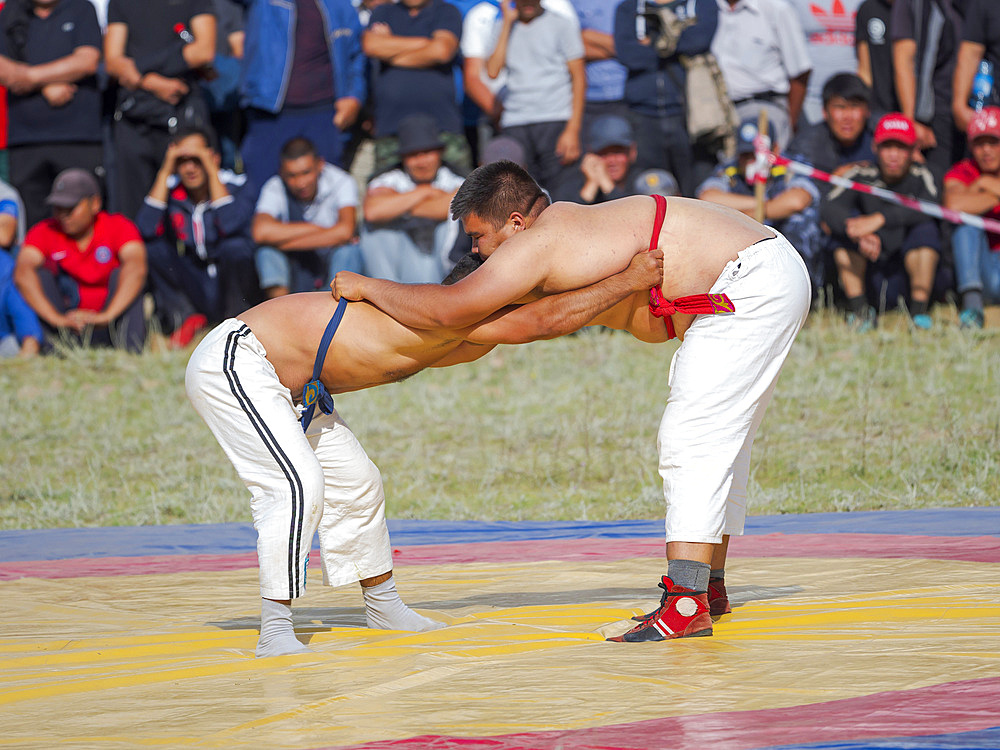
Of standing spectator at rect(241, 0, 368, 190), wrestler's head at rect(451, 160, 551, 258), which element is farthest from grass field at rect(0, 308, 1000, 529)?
wrestler's head at rect(451, 160, 551, 258)

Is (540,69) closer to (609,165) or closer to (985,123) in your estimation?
(609,165)

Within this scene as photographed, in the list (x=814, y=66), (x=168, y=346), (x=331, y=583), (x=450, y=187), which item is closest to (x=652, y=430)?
(x=450, y=187)

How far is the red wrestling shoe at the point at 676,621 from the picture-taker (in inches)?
122

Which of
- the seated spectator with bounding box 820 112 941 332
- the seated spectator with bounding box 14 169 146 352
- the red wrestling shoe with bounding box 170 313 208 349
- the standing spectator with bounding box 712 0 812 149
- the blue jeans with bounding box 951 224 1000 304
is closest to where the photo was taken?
the blue jeans with bounding box 951 224 1000 304

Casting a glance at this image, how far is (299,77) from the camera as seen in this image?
912 cm

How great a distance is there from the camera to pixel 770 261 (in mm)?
3299

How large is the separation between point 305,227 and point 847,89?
171 inches

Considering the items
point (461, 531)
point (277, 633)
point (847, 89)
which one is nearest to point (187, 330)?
point (461, 531)

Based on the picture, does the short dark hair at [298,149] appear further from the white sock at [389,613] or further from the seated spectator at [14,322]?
the white sock at [389,613]

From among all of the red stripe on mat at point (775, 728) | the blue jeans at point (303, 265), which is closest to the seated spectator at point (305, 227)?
the blue jeans at point (303, 265)

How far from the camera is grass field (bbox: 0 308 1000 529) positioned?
6398 mm

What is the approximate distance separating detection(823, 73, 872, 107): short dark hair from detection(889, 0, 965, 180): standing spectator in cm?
32

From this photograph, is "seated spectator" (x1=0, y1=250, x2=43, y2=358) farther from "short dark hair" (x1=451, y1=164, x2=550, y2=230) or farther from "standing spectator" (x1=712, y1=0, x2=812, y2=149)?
"short dark hair" (x1=451, y1=164, x2=550, y2=230)

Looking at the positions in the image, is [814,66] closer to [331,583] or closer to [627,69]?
[627,69]
